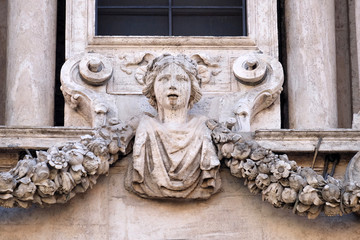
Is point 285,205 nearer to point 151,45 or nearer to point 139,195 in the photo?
point 139,195

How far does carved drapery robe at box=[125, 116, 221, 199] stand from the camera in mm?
12789

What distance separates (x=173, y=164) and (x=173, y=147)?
0.16 meters

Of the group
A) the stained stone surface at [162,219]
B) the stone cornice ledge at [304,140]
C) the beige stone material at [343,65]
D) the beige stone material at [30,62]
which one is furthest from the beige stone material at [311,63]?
the beige stone material at [30,62]

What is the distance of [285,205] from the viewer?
41.7 ft

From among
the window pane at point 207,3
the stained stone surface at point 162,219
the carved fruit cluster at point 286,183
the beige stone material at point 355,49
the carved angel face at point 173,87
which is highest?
the window pane at point 207,3

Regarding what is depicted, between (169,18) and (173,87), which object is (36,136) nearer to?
(173,87)

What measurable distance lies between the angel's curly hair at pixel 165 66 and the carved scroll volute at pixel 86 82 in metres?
0.51

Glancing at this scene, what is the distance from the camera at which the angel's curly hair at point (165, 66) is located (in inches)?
517

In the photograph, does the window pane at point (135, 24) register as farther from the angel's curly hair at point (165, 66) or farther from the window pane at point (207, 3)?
the angel's curly hair at point (165, 66)

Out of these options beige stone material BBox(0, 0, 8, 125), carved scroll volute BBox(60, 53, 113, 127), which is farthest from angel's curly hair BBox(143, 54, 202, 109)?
beige stone material BBox(0, 0, 8, 125)

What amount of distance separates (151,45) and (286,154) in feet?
5.76

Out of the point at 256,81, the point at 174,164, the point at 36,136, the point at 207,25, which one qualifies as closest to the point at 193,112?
the point at 256,81

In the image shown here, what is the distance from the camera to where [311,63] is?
45.9 feet

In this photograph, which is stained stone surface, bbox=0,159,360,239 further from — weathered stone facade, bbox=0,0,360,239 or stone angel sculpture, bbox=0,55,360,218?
stone angel sculpture, bbox=0,55,360,218
